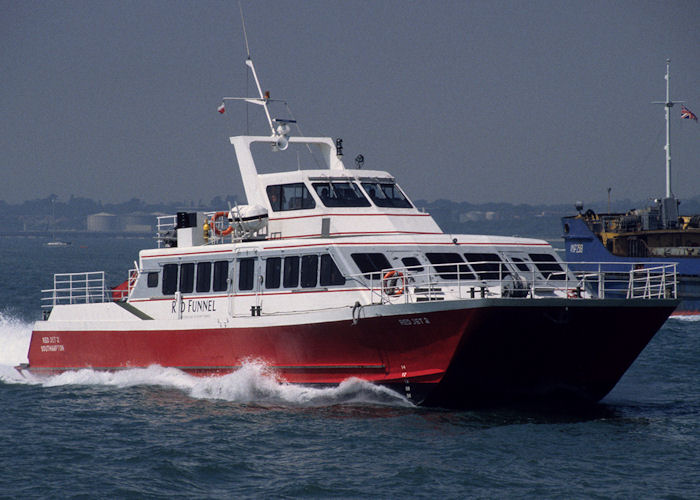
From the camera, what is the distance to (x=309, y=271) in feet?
61.7

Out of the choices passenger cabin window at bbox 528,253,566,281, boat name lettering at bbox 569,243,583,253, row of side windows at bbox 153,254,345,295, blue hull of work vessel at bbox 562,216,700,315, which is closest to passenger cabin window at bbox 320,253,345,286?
row of side windows at bbox 153,254,345,295

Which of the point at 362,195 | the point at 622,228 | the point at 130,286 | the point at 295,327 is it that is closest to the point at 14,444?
the point at 295,327

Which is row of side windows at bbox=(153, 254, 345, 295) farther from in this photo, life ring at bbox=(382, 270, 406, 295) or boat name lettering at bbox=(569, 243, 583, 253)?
boat name lettering at bbox=(569, 243, 583, 253)

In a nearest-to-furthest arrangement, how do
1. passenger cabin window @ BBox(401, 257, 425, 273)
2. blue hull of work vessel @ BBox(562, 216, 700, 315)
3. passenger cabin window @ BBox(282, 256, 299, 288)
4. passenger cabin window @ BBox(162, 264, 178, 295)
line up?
passenger cabin window @ BBox(401, 257, 425, 273), passenger cabin window @ BBox(282, 256, 299, 288), passenger cabin window @ BBox(162, 264, 178, 295), blue hull of work vessel @ BBox(562, 216, 700, 315)

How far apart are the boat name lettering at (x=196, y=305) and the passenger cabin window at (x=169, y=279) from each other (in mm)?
344

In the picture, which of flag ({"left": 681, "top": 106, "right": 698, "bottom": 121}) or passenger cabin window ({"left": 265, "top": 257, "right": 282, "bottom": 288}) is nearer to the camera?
passenger cabin window ({"left": 265, "top": 257, "right": 282, "bottom": 288})

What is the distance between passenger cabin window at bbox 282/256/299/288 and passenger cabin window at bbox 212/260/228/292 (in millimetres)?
1691

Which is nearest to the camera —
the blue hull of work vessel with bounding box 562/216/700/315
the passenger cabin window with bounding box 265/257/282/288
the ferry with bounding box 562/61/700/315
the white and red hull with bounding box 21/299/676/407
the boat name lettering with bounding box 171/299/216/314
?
the white and red hull with bounding box 21/299/676/407

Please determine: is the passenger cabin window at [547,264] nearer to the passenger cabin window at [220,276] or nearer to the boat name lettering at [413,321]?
the boat name lettering at [413,321]

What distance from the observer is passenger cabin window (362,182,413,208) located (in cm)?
2097

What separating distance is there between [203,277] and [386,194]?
15.0 feet

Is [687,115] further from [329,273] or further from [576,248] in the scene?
[329,273]

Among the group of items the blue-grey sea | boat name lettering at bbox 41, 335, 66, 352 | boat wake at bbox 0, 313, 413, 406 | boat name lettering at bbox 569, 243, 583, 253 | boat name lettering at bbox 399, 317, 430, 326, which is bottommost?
the blue-grey sea

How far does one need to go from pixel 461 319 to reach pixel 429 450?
2464mm
